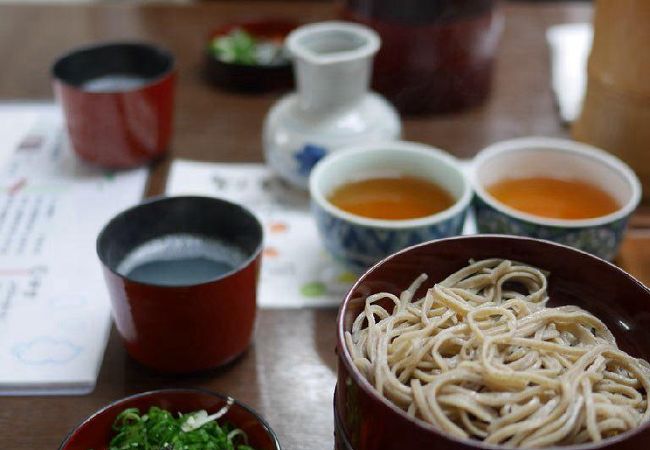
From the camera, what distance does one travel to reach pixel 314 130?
3.91 ft

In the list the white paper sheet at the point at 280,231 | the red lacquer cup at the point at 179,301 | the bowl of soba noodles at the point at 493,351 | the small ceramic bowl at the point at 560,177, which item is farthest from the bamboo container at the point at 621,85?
the red lacquer cup at the point at 179,301

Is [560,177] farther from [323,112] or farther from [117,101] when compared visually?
[117,101]

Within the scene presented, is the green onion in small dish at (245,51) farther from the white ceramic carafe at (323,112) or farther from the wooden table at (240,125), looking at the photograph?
the white ceramic carafe at (323,112)

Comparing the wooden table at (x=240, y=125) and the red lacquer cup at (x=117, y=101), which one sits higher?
the red lacquer cup at (x=117, y=101)

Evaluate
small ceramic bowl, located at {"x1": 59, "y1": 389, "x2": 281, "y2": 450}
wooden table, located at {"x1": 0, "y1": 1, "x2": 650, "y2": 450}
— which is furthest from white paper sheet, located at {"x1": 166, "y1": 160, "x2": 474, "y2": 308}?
small ceramic bowl, located at {"x1": 59, "y1": 389, "x2": 281, "y2": 450}

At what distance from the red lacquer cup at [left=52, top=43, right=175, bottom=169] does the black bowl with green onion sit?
0.17m

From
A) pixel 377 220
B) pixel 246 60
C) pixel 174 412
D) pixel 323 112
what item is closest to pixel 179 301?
pixel 174 412

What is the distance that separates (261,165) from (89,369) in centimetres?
49

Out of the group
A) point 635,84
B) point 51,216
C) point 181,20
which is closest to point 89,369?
point 51,216

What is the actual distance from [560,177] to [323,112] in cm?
34

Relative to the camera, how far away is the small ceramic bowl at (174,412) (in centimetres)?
76

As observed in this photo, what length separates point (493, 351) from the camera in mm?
692

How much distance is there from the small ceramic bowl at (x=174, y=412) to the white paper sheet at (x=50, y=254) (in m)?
0.12

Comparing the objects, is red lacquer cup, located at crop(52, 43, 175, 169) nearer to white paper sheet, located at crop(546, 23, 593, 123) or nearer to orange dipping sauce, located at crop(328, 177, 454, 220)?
orange dipping sauce, located at crop(328, 177, 454, 220)
